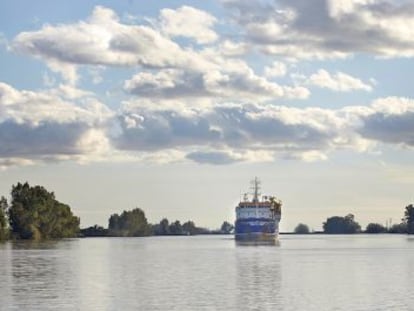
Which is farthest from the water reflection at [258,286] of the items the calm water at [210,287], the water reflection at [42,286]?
the water reflection at [42,286]

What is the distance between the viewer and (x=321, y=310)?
2205 inches

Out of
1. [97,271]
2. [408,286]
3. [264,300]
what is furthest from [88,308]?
[97,271]

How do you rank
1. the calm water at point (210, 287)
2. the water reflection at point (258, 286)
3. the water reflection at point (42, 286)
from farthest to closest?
the water reflection at point (258, 286) < the water reflection at point (42, 286) < the calm water at point (210, 287)

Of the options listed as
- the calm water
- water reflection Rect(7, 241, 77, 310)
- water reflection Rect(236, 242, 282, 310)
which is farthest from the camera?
water reflection Rect(236, 242, 282, 310)

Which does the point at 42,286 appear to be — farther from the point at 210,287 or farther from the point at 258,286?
the point at 258,286

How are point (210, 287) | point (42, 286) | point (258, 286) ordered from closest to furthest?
point (210, 287) → point (258, 286) → point (42, 286)

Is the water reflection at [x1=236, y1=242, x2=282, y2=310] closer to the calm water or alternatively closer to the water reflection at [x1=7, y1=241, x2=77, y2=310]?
the calm water

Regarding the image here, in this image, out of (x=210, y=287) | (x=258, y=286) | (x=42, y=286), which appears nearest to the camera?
(x=210, y=287)

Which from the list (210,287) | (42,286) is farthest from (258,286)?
(42,286)

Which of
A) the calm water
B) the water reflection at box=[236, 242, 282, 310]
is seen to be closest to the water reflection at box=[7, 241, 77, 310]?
the calm water

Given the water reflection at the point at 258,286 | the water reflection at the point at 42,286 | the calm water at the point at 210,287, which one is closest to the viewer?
the calm water at the point at 210,287

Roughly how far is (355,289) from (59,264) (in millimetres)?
49891

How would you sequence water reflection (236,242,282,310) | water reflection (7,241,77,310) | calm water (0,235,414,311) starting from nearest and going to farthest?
calm water (0,235,414,311), water reflection (7,241,77,310), water reflection (236,242,282,310)

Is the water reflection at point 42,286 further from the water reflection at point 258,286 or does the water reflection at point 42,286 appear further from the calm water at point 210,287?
the water reflection at point 258,286
